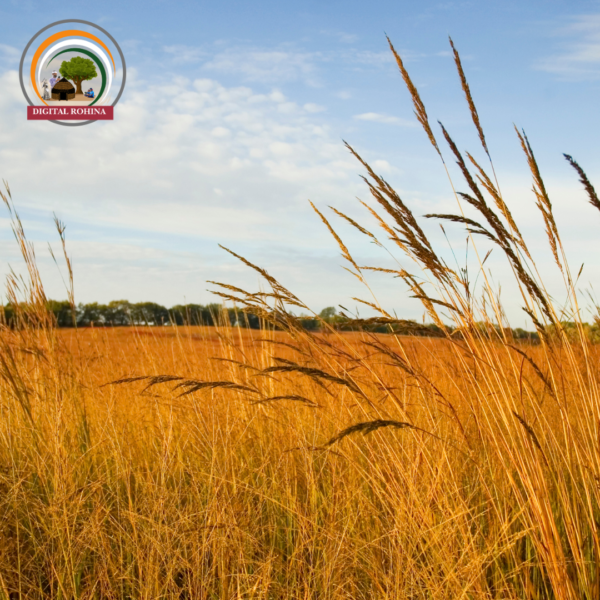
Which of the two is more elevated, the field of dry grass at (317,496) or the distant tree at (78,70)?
the distant tree at (78,70)

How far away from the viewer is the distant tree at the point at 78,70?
6.27 m

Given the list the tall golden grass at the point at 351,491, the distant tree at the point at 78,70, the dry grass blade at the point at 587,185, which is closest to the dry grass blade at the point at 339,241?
the tall golden grass at the point at 351,491

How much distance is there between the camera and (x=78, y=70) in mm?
6383

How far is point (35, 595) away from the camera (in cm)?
187

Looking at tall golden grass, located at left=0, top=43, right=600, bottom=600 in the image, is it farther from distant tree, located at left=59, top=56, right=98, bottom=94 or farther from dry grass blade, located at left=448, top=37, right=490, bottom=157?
distant tree, located at left=59, top=56, right=98, bottom=94

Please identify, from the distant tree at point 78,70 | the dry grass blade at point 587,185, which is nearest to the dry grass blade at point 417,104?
the dry grass blade at point 587,185

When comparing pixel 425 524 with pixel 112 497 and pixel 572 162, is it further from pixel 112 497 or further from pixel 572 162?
pixel 112 497

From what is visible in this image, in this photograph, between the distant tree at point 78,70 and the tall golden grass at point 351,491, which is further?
the distant tree at point 78,70

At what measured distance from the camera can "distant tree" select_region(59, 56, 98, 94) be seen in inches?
247

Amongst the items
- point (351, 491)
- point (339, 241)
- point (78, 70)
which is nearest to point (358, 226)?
point (339, 241)

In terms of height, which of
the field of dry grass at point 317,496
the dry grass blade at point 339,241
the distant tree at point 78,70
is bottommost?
the field of dry grass at point 317,496

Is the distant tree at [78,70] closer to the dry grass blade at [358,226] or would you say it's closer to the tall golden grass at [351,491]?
the tall golden grass at [351,491]

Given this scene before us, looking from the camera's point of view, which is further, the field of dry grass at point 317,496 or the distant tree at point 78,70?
the distant tree at point 78,70

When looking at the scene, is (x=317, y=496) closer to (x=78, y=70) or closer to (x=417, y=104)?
(x=417, y=104)
